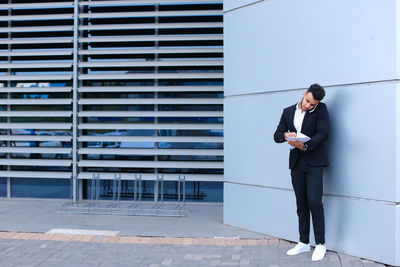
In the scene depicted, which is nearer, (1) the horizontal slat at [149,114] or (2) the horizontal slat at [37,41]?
(1) the horizontal slat at [149,114]

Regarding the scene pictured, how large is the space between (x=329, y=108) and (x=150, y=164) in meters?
3.81

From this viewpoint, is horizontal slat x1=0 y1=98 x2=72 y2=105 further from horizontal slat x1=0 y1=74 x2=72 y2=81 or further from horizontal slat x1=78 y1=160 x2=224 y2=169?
horizontal slat x1=78 y1=160 x2=224 y2=169

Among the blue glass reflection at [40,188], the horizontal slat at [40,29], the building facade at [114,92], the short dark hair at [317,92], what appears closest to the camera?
the short dark hair at [317,92]

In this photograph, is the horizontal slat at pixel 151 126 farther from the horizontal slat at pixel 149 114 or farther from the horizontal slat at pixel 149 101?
the horizontal slat at pixel 149 101

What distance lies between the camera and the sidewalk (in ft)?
17.4

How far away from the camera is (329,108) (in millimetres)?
5488

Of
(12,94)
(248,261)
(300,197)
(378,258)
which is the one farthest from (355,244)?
(12,94)

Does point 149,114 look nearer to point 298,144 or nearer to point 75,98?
point 75,98

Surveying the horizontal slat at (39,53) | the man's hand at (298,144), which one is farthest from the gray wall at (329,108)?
the horizontal slat at (39,53)

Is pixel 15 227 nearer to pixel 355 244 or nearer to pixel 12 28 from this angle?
pixel 12 28

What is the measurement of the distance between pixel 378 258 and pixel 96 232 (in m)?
3.52

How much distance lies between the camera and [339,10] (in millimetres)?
5379

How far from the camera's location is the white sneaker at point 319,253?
5211 millimetres

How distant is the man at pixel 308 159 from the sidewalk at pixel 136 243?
27 cm
